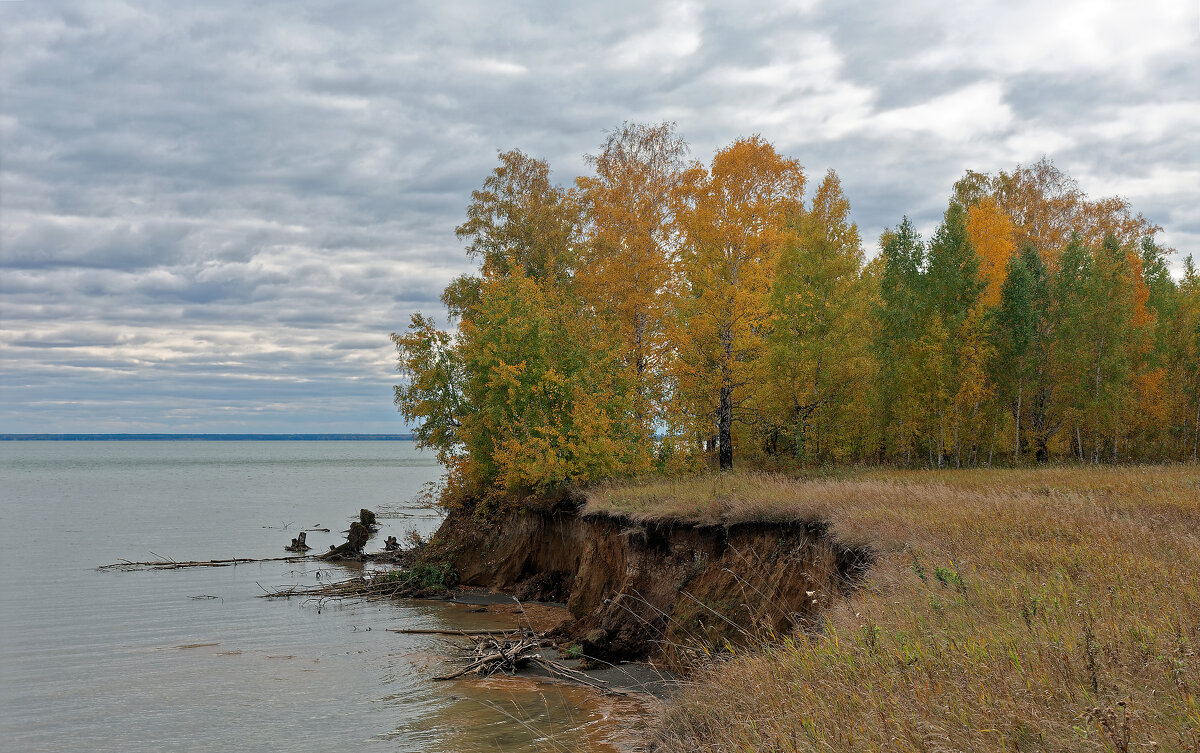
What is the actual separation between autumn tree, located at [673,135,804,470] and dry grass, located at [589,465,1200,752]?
14822 mm

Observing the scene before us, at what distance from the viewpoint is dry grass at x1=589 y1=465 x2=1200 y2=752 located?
4.78m

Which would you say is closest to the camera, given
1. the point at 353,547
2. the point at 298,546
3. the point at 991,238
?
the point at 991,238

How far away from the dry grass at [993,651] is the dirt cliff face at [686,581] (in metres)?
1.18

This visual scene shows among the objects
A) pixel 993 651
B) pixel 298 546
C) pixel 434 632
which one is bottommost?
pixel 298 546

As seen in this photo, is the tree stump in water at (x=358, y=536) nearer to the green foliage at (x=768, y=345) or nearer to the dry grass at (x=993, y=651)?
the green foliage at (x=768, y=345)

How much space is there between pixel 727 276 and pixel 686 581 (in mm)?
14462

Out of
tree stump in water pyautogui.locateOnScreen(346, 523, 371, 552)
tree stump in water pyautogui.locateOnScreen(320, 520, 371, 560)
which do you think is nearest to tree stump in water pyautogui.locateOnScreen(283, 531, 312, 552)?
tree stump in water pyautogui.locateOnScreen(320, 520, 371, 560)

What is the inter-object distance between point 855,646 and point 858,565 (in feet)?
16.6

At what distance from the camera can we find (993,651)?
6.05m

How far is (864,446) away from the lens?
34.7 meters

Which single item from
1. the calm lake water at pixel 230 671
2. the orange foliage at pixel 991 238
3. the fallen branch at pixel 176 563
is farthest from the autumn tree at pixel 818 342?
the fallen branch at pixel 176 563

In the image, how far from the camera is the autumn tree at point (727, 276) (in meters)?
27.5

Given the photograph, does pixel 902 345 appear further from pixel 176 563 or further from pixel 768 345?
pixel 176 563

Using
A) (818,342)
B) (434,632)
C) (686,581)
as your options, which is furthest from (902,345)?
(434,632)
